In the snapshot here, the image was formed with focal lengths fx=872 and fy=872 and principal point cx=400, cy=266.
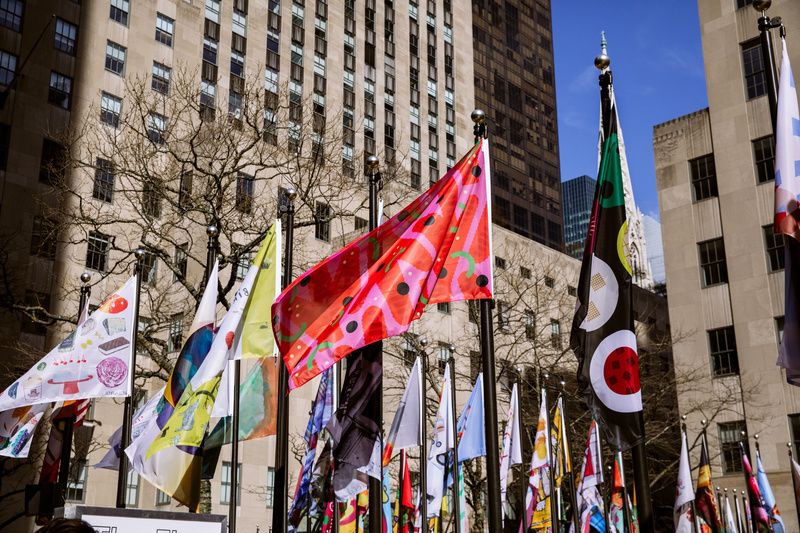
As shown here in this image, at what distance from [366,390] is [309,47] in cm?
6326

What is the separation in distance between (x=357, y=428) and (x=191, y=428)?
3.68 m

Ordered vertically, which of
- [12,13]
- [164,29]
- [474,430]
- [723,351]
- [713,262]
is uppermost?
[164,29]

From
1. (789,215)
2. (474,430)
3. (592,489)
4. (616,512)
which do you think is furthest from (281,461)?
(616,512)

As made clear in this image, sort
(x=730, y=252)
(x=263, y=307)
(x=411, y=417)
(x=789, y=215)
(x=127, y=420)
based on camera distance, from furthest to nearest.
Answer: (x=730, y=252) < (x=411, y=417) < (x=127, y=420) < (x=263, y=307) < (x=789, y=215)

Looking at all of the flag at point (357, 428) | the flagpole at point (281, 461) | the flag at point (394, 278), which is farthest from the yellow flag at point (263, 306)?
the flag at point (394, 278)

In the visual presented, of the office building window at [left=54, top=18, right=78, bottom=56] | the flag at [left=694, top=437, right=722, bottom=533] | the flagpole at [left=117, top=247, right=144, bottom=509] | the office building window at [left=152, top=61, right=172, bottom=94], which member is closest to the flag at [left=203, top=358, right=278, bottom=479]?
the flagpole at [left=117, top=247, right=144, bottom=509]

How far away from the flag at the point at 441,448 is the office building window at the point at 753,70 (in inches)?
1270

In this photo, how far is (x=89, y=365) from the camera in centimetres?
1706

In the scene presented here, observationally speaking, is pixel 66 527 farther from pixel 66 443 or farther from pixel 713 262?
pixel 713 262

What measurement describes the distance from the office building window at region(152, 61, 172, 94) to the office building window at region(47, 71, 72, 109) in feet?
19.4

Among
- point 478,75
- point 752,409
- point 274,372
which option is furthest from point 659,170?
point 478,75

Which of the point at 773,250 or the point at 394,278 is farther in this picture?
the point at 773,250

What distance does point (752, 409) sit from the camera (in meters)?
43.8

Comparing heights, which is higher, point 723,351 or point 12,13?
point 12,13
